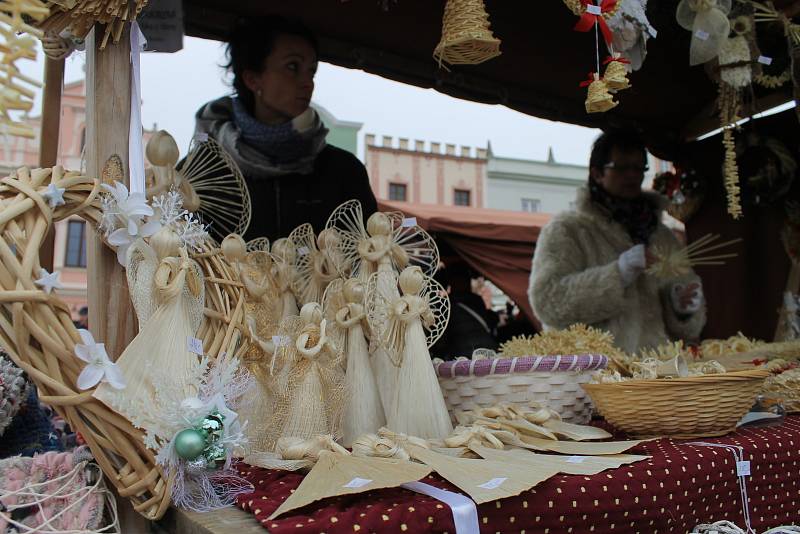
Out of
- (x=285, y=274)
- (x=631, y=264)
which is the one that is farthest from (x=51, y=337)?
(x=631, y=264)

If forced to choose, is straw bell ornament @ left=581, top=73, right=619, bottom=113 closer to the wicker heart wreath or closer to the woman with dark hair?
the woman with dark hair

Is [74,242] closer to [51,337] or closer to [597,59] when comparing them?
[597,59]

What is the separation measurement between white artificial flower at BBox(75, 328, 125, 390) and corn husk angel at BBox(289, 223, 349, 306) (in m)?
0.69

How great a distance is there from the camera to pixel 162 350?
3.24ft

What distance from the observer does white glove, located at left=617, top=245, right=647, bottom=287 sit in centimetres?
248

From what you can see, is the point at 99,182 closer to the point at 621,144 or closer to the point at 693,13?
the point at 693,13

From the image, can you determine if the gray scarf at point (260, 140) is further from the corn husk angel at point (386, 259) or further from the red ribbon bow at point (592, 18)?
the red ribbon bow at point (592, 18)

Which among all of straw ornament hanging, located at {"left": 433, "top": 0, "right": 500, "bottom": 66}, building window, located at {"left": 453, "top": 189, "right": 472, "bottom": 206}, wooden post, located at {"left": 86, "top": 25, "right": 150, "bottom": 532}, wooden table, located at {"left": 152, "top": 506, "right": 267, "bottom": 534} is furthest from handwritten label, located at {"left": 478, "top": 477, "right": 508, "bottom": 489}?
building window, located at {"left": 453, "top": 189, "right": 472, "bottom": 206}

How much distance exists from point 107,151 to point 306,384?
20.9 inches

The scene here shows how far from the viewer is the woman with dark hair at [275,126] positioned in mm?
2119

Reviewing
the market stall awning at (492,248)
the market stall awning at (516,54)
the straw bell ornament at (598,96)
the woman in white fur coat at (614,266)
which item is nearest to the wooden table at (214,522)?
the straw bell ornament at (598,96)

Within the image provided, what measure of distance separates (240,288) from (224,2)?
4.63 feet

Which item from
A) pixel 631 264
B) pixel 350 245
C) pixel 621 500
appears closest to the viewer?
pixel 621 500

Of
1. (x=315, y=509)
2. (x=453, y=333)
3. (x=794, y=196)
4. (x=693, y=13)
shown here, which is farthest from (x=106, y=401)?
(x=794, y=196)
